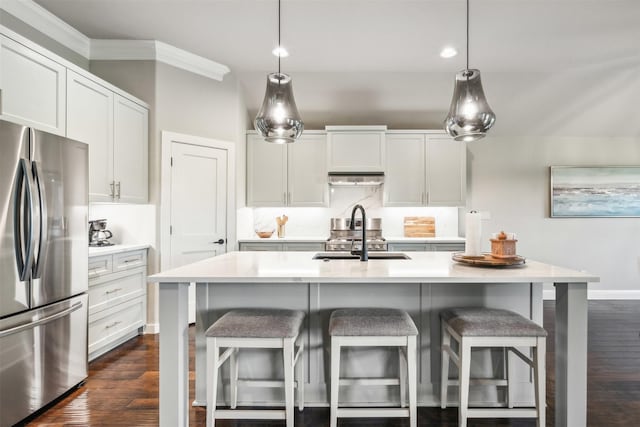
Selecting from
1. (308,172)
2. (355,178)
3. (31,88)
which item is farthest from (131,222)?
(355,178)

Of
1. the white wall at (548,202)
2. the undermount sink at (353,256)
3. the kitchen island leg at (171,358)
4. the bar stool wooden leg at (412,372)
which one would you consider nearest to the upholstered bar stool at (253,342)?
the kitchen island leg at (171,358)

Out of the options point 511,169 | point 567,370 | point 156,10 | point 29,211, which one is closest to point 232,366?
point 29,211

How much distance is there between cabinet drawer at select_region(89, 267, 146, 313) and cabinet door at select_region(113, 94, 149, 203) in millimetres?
708

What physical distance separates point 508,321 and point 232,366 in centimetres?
154

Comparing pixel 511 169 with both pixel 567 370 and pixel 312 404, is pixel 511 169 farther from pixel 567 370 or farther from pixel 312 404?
pixel 312 404

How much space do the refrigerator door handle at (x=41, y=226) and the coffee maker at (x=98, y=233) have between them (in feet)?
4.08

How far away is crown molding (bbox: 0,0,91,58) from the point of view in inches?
106

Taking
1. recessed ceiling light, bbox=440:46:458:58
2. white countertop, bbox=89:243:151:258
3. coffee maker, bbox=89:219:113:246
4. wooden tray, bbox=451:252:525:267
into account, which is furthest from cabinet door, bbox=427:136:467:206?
coffee maker, bbox=89:219:113:246

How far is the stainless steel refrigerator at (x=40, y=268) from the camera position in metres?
1.85

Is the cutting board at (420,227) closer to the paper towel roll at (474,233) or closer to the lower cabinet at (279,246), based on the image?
the lower cabinet at (279,246)

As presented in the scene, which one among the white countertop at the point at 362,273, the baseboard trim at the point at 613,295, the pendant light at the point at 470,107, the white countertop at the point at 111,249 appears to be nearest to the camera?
the white countertop at the point at 362,273

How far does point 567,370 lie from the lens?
171 cm

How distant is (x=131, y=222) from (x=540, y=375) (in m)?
3.63

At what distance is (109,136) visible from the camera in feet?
10.1
